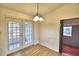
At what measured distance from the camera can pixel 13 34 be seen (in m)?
1.09

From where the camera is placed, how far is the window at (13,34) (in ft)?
3.46

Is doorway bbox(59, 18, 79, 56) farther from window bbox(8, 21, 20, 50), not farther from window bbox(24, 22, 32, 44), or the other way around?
window bbox(8, 21, 20, 50)

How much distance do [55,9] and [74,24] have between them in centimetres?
36

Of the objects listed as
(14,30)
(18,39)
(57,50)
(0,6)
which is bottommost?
(57,50)

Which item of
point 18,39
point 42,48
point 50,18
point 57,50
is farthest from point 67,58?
point 18,39

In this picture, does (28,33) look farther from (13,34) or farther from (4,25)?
(4,25)

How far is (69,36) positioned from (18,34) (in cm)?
78

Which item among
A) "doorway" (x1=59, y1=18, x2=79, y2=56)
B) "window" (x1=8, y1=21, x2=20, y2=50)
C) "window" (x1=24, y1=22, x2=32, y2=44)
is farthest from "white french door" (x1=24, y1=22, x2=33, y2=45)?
"doorway" (x1=59, y1=18, x2=79, y2=56)

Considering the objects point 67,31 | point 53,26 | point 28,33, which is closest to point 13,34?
point 28,33

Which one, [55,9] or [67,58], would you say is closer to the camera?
[67,58]

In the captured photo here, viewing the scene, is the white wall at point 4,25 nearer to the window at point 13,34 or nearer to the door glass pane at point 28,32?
the window at point 13,34

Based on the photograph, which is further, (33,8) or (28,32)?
(28,32)

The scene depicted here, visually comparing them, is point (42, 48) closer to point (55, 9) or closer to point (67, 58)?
point (67, 58)

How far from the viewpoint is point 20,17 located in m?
1.12
